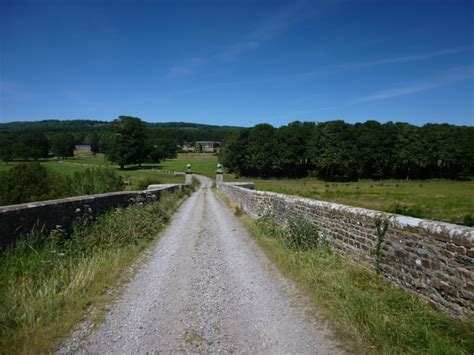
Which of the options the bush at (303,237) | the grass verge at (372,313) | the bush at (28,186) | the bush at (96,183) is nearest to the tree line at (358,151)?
the bush at (96,183)

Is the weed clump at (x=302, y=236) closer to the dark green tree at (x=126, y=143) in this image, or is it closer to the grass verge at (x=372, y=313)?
the grass verge at (x=372, y=313)

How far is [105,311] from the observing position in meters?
3.72

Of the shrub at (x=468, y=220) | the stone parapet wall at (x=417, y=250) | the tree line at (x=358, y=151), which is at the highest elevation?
the tree line at (x=358, y=151)

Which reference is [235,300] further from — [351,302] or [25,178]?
[25,178]

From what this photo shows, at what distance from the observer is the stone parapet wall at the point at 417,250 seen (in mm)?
3041

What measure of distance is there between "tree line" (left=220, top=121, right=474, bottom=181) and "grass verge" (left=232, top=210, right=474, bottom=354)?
2013 inches

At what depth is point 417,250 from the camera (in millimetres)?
3684

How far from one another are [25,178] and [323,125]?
159 feet

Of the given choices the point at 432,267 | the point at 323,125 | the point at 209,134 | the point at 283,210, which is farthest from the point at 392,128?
the point at 209,134

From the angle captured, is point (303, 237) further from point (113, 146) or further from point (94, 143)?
point (94, 143)

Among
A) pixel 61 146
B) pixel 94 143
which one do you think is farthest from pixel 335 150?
pixel 94 143

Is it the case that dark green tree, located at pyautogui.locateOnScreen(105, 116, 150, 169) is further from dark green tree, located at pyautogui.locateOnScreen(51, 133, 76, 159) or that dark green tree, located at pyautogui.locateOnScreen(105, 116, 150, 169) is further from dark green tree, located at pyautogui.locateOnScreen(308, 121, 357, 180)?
dark green tree, located at pyautogui.locateOnScreen(308, 121, 357, 180)

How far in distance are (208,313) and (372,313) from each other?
6.47 feet

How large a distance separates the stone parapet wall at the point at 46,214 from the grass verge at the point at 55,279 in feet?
0.58
